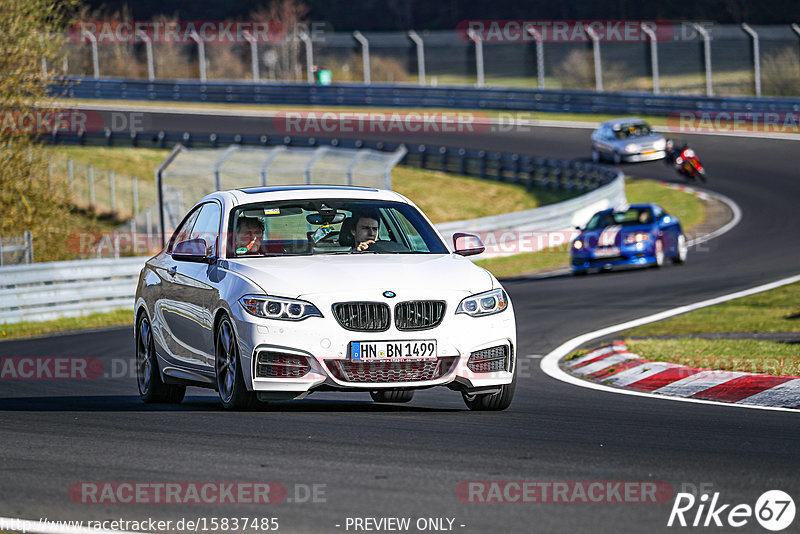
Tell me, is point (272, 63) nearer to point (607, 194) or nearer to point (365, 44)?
point (365, 44)

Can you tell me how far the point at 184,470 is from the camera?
21.8 ft

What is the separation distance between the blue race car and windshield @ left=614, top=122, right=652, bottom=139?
53.9ft

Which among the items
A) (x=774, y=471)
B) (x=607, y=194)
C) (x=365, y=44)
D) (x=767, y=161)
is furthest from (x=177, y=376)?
(x=365, y=44)

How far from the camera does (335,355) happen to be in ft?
27.7

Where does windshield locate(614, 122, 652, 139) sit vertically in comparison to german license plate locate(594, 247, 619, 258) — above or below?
above

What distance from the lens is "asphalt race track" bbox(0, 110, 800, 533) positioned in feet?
19.0

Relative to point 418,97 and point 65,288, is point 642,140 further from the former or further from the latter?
point 65,288

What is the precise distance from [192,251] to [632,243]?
16.2m

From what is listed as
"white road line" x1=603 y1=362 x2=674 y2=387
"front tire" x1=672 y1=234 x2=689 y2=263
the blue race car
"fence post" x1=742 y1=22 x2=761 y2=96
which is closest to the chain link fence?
"fence post" x1=742 y1=22 x2=761 y2=96

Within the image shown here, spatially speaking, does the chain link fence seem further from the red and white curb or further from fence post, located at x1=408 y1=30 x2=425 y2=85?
the red and white curb

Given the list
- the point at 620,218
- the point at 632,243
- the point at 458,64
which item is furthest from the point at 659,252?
the point at 458,64

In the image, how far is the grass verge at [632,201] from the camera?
89.2 feet

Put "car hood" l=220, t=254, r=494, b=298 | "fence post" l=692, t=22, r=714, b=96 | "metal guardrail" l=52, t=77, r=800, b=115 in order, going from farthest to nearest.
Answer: "metal guardrail" l=52, t=77, r=800, b=115, "fence post" l=692, t=22, r=714, b=96, "car hood" l=220, t=254, r=494, b=298

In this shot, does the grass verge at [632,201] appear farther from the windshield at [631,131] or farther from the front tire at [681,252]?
the front tire at [681,252]
